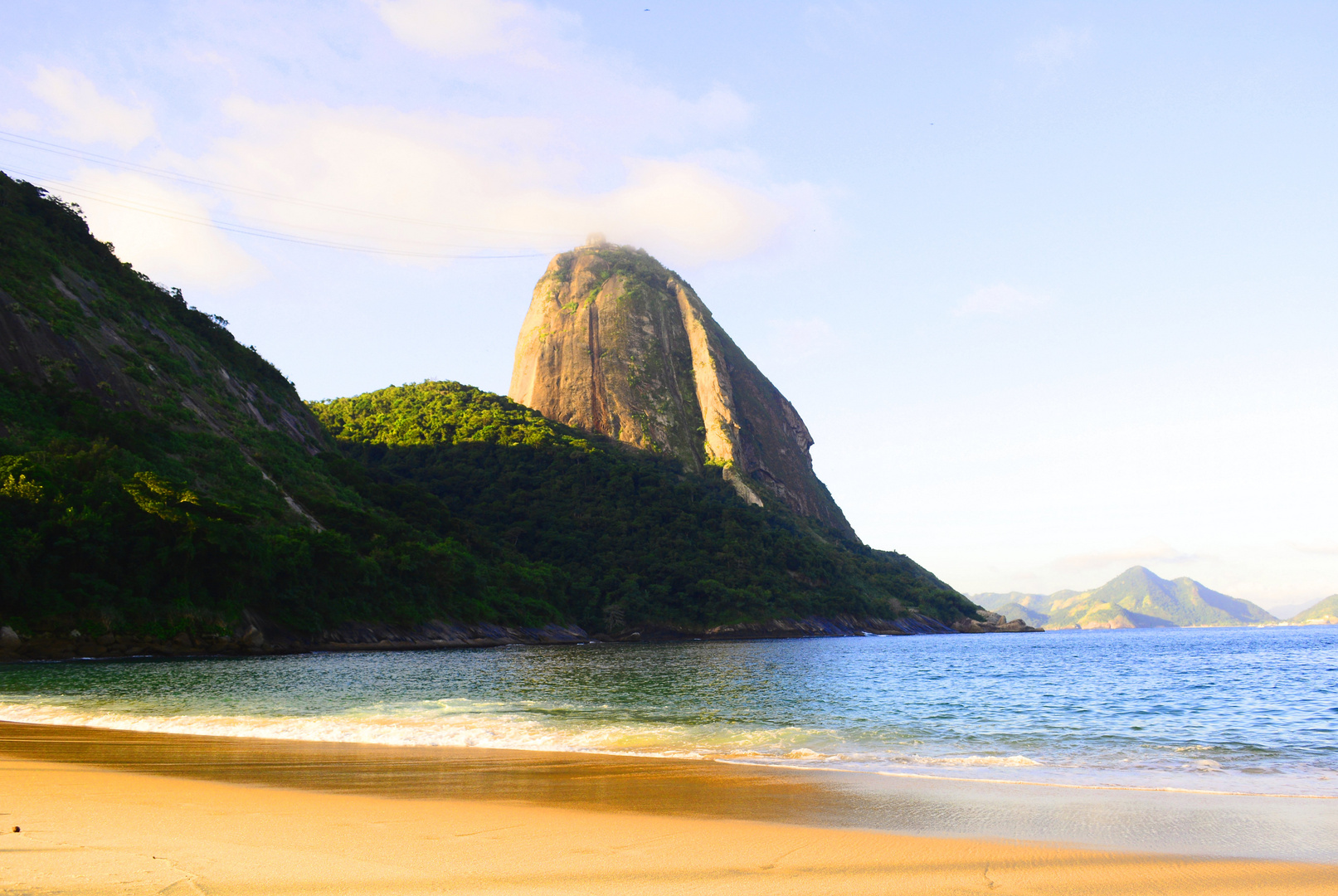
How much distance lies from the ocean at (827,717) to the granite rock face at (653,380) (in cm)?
12765

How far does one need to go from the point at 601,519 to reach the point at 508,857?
107 metres

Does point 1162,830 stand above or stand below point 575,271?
below

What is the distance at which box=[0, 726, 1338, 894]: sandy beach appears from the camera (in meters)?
5.32

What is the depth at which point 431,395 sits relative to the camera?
142m

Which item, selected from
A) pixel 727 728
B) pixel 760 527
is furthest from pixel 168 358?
pixel 760 527

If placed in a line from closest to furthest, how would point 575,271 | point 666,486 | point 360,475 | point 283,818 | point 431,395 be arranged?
1. point 283,818
2. point 360,475
3. point 666,486
4. point 431,395
5. point 575,271

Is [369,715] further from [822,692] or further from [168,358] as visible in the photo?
[168,358]

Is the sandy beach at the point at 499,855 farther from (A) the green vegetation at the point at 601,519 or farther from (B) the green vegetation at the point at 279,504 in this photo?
(A) the green vegetation at the point at 601,519

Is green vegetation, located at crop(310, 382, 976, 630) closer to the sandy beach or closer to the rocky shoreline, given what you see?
the rocky shoreline

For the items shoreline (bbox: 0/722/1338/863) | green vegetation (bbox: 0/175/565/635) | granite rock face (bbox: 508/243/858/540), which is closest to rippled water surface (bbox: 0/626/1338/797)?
shoreline (bbox: 0/722/1338/863)

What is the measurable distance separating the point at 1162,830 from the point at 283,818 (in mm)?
7816

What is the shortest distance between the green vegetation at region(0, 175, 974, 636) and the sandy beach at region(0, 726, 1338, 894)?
137 ft

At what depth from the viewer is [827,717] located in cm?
1911

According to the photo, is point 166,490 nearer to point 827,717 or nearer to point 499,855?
point 827,717
